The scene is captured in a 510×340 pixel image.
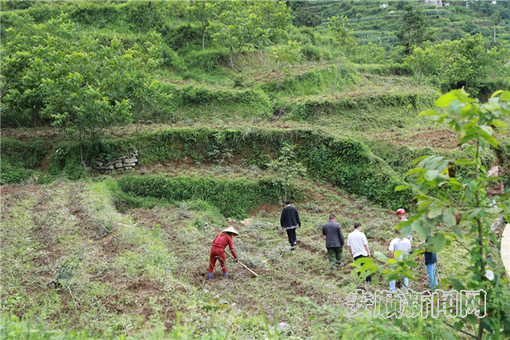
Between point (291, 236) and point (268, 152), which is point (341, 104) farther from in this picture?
point (291, 236)

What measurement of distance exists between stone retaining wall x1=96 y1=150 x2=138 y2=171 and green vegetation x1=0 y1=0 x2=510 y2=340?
3.9 inches

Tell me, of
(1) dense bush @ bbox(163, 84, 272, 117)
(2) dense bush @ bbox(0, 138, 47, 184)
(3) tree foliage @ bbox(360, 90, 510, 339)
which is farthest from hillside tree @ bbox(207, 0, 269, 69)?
(3) tree foliage @ bbox(360, 90, 510, 339)

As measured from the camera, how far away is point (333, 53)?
3119cm

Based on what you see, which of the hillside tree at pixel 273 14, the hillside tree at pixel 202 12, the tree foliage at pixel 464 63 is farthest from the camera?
the tree foliage at pixel 464 63

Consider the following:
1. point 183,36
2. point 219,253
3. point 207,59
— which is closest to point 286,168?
point 219,253

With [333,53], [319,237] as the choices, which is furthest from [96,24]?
[319,237]

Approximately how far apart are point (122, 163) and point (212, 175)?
387 cm

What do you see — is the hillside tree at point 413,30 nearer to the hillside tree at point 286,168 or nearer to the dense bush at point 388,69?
the dense bush at point 388,69

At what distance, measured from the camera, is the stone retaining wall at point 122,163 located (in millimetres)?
14786

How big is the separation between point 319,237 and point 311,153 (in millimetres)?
6398

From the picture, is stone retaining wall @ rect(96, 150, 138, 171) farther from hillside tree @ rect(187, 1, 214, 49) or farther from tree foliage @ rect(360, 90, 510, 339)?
tree foliage @ rect(360, 90, 510, 339)

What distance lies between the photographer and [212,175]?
47.4ft

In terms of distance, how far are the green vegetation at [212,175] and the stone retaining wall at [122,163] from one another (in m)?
0.10

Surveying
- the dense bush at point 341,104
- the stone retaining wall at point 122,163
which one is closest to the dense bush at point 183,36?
the dense bush at point 341,104
